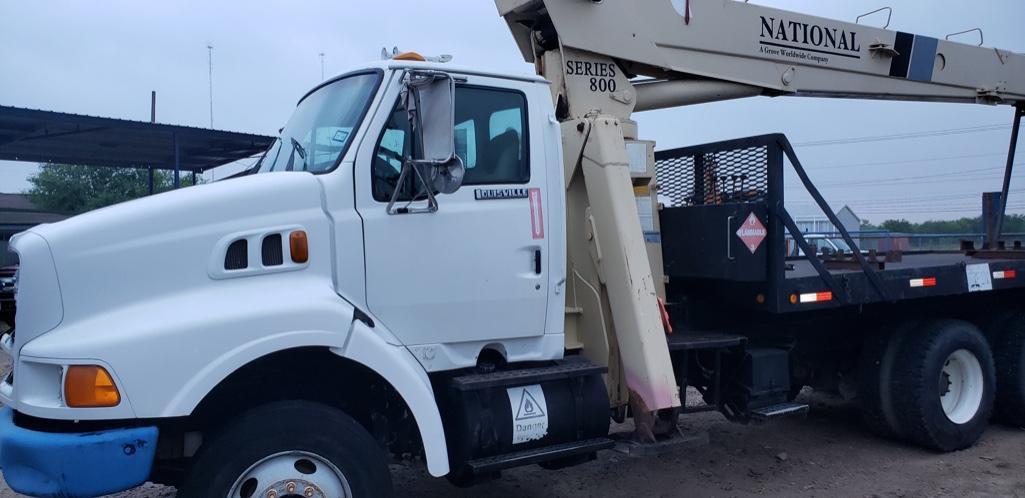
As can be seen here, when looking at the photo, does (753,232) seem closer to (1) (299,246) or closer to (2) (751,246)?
(2) (751,246)

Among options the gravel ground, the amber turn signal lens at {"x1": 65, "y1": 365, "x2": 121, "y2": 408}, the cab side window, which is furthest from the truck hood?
the gravel ground

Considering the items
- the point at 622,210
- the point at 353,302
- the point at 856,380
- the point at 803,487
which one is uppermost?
the point at 622,210

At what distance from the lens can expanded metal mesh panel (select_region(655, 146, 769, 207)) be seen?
5426 millimetres

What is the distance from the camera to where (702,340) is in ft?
17.5

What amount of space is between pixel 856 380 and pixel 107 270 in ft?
18.8

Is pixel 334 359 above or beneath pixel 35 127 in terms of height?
beneath

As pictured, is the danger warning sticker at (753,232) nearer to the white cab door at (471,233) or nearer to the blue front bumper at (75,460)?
the white cab door at (471,233)

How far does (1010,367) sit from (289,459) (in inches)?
253

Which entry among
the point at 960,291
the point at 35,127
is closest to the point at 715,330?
the point at 960,291

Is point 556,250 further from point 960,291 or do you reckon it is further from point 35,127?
point 35,127

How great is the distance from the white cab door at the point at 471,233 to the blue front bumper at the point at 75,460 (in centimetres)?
121

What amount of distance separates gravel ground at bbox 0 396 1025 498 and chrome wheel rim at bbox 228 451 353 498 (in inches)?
73.4

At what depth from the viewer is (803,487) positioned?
5707 mm

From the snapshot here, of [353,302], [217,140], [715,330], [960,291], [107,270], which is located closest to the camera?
[107,270]
